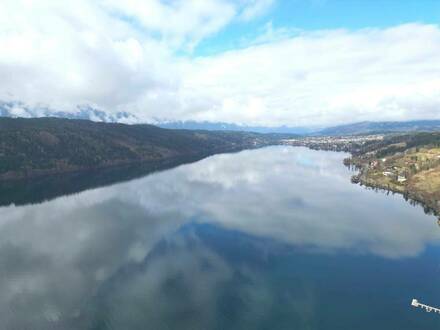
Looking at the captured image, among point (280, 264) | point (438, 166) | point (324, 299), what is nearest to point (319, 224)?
point (280, 264)

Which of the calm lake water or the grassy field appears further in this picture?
the grassy field

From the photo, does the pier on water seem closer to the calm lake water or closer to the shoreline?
the calm lake water

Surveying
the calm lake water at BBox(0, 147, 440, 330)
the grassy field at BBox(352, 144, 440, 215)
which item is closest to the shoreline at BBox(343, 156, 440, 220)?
the grassy field at BBox(352, 144, 440, 215)

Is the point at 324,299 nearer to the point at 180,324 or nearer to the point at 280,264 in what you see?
the point at 280,264

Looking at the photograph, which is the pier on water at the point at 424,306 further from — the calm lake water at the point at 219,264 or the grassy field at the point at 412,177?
the grassy field at the point at 412,177

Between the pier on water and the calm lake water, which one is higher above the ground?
the calm lake water

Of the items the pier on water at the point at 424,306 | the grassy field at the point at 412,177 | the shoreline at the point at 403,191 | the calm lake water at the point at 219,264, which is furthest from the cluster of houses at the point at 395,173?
the pier on water at the point at 424,306

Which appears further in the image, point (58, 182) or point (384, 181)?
point (58, 182)

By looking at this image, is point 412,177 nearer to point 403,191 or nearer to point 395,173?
point 395,173

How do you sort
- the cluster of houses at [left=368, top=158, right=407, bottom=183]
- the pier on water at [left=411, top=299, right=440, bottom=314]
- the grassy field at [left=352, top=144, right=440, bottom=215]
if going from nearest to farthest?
the pier on water at [left=411, top=299, right=440, bottom=314] → the grassy field at [left=352, top=144, right=440, bottom=215] → the cluster of houses at [left=368, top=158, right=407, bottom=183]

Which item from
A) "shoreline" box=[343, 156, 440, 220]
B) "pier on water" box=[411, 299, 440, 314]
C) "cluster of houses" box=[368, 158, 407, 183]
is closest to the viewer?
"pier on water" box=[411, 299, 440, 314]
